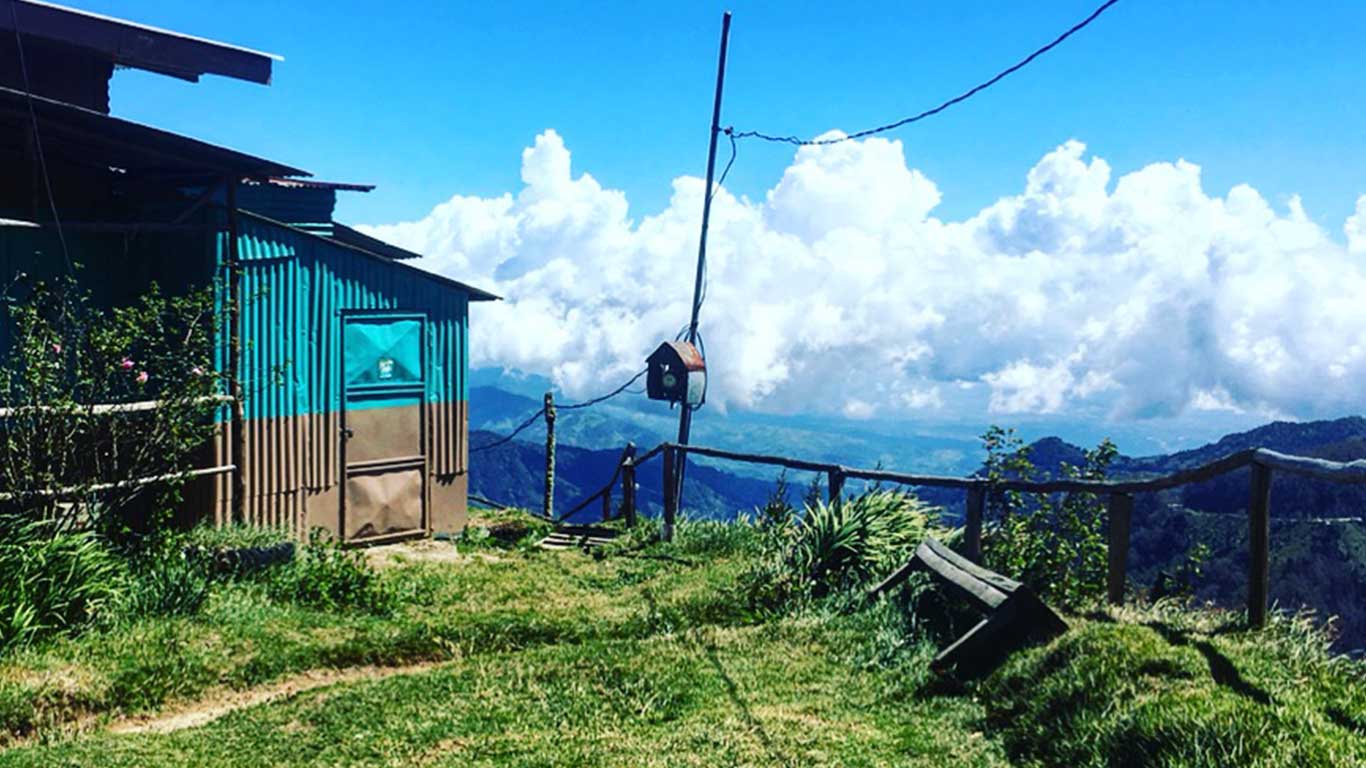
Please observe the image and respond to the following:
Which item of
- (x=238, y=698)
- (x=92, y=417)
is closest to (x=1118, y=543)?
(x=238, y=698)

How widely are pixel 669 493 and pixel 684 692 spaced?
8332 mm

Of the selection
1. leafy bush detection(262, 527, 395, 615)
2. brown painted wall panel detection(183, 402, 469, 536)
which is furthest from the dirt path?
brown painted wall panel detection(183, 402, 469, 536)

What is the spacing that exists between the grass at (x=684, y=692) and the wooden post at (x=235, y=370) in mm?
2925

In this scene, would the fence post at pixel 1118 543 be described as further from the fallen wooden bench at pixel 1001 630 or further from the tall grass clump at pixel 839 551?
the tall grass clump at pixel 839 551

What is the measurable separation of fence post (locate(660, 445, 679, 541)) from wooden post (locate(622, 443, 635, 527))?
115 cm

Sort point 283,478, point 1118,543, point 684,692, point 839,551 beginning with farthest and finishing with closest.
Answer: point 283,478 < point 839,551 < point 1118,543 < point 684,692

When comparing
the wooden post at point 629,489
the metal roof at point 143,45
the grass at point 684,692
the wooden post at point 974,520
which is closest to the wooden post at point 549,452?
the wooden post at point 629,489

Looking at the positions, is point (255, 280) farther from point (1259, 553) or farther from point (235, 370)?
point (1259, 553)

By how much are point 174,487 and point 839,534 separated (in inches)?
257

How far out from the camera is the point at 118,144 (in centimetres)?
1223

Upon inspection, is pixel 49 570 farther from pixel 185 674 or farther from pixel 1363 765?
pixel 1363 765

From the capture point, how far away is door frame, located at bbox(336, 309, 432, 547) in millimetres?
15500

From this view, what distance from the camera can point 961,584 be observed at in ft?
29.2

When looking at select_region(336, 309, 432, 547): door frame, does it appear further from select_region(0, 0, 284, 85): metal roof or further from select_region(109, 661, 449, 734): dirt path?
select_region(109, 661, 449, 734): dirt path
